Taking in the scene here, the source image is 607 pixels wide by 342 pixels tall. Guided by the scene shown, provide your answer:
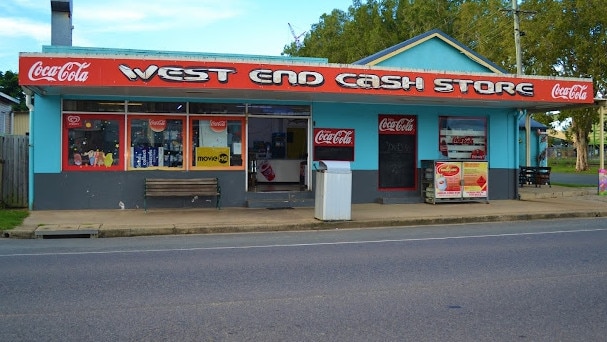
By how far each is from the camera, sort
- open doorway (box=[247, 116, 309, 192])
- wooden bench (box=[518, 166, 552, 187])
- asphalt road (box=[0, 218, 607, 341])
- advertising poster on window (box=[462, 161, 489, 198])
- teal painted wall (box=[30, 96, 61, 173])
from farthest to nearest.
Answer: wooden bench (box=[518, 166, 552, 187]), open doorway (box=[247, 116, 309, 192]), advertising poster on window (box=[462, 161, 489, 198]), teal painted wall (box=[30, 96, 61, 173]), asphalt road (box=[0, 218, 607, 341])

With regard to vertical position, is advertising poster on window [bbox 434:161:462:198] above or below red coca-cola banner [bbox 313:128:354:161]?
below

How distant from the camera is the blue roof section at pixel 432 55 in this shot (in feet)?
59.3

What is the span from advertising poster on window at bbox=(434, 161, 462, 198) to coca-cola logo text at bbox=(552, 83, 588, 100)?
11.5 feet

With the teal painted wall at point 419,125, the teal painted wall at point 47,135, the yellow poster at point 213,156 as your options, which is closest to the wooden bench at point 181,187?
the yellow poster at point 213,156

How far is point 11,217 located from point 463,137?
13.1 meters

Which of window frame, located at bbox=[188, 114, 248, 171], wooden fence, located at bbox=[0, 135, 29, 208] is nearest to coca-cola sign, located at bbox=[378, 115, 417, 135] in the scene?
window frame, located at bbox=[188, 114, 248, 171]

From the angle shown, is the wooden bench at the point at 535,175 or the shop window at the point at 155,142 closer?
the shop window at the point at 155,142

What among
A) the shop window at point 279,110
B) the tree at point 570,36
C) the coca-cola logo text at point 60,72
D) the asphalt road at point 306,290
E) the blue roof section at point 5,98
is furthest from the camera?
the tree at point 570,36

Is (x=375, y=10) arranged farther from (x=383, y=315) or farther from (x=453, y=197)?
(x=383, y=315)

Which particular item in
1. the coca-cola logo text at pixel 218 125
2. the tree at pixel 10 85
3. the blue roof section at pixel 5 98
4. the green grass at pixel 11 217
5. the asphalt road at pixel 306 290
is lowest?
the asphalt road at pixel 306 290

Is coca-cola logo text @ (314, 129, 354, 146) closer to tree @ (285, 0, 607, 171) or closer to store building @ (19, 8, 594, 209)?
store building @ (19, 8, 594, 209)

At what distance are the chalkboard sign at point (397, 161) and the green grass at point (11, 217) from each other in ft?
32.5

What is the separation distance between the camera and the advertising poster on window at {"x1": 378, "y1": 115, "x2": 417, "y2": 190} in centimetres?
1734

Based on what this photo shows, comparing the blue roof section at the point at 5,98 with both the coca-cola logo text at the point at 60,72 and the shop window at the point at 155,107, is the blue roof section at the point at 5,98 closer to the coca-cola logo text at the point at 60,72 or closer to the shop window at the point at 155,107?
the shop window at the point at 155,107
